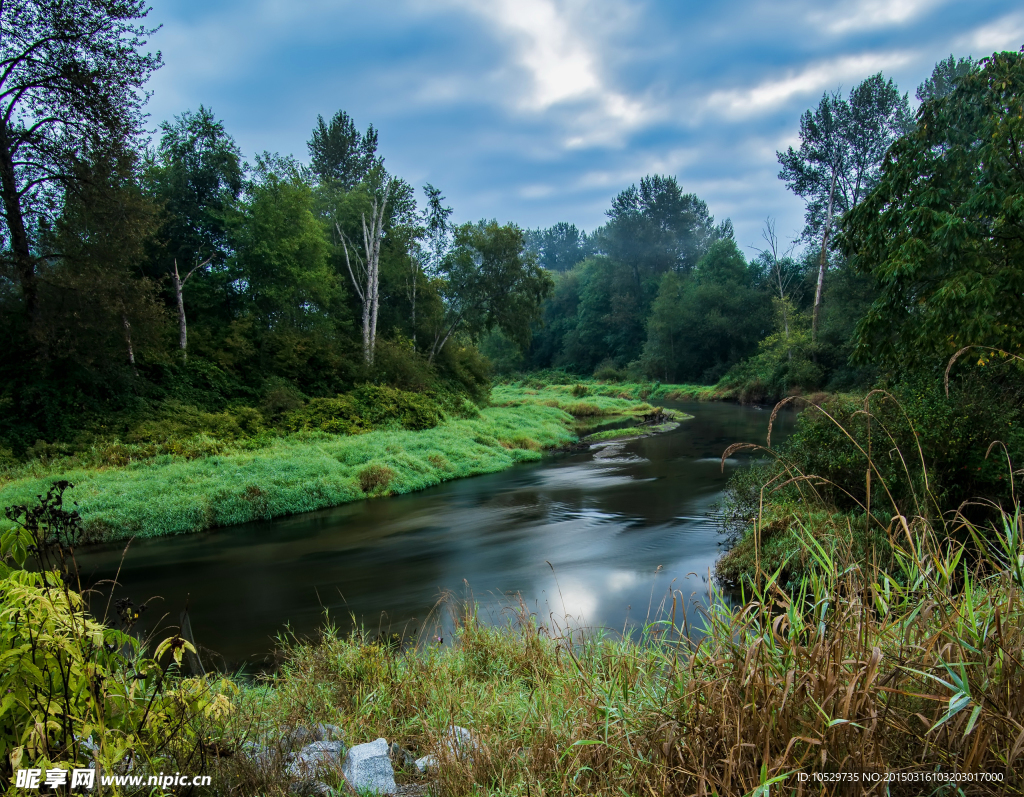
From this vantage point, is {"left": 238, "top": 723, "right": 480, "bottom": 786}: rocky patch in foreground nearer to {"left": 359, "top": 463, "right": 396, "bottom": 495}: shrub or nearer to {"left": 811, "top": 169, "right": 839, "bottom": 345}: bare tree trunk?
{"left": 359, "top": 463, "right": 396, "bottom": 495}: shrub

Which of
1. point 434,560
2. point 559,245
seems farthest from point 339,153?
point 559,245

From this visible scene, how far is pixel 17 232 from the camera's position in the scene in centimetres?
1405

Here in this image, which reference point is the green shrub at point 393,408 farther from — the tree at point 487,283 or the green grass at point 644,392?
the green grass at point 644,392

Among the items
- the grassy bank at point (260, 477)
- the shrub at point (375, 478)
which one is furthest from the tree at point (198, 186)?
the shrub at point (375, 478)

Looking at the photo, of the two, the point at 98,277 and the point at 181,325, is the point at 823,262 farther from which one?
the point at 98,277

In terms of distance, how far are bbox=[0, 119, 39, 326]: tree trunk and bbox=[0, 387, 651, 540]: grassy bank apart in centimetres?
462

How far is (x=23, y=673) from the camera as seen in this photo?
1.80 meters

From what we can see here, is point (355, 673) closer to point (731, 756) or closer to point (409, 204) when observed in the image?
point (731, 756)

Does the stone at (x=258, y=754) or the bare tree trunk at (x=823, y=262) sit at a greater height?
the bare tree trunk at (x=823, y=262)

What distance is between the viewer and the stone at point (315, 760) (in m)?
2.50

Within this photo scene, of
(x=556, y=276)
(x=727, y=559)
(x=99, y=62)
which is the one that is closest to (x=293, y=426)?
(x=99, y=62)

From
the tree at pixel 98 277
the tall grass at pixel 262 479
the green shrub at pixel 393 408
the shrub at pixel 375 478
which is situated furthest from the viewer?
the green shrub at pixel 393 408

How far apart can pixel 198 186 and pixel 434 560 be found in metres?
20.7

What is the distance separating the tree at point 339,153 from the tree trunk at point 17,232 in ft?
80.7
